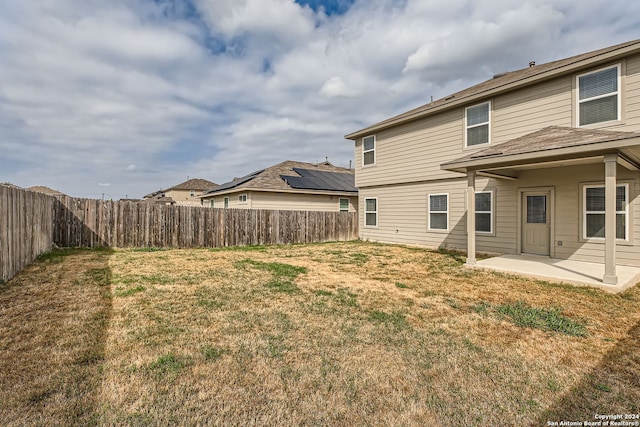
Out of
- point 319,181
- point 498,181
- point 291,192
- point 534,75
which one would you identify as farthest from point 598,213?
point 319,181

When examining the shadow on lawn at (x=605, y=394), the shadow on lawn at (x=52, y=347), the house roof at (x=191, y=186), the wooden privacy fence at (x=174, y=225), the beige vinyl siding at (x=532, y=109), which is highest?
the house roof at (x=191, y=186)

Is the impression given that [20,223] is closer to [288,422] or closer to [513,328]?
[288,422]

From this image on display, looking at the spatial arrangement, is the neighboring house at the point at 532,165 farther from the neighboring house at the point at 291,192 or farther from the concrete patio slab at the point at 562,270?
the neighboring house at the point at 291,192

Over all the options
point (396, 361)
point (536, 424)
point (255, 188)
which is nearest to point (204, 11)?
point (255, 188)

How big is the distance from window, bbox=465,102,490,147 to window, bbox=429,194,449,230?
6.43 ft

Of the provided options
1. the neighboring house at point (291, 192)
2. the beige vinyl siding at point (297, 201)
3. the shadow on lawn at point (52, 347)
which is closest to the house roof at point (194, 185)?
the neighboring house at point (291, 192)

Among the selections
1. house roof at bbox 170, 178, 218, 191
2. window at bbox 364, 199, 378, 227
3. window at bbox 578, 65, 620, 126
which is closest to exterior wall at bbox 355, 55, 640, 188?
window at bbox 578, 65, 620, 126

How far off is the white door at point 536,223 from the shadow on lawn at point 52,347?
9.60 meters

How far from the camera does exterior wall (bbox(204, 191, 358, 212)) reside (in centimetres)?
1551

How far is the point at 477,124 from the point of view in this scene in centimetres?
922

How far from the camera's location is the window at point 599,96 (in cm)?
666

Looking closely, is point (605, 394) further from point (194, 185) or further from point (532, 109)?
point (194, 185)

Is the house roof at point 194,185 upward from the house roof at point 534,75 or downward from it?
upward

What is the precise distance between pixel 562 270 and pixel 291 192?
12.0 m
